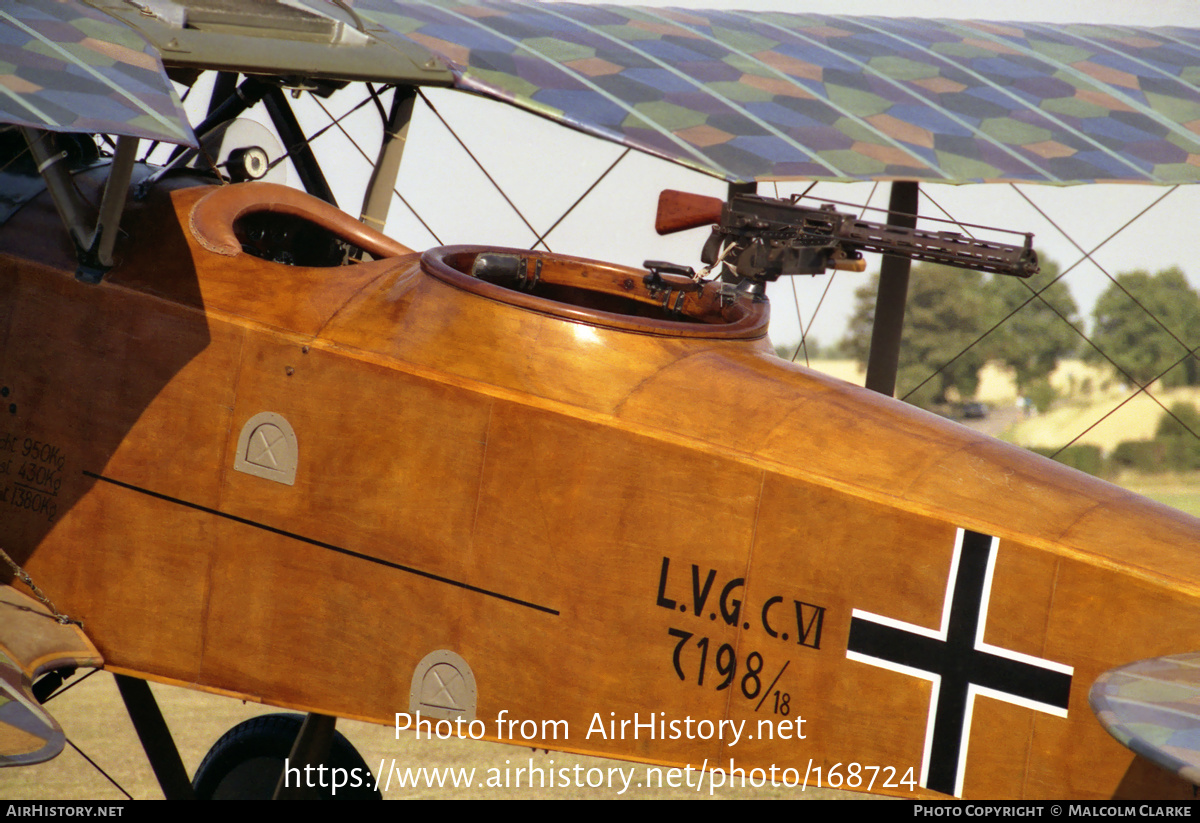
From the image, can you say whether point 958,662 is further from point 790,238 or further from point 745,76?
point 745,76

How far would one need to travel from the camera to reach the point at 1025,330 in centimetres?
5897

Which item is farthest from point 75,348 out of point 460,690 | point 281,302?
point 460,690

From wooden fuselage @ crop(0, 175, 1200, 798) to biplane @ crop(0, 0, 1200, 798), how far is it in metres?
0.01

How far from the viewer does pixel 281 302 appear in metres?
4.59

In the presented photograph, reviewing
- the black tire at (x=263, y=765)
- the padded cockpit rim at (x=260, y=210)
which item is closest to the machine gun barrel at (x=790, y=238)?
the padded cockpit rim at (x=260, y=210)

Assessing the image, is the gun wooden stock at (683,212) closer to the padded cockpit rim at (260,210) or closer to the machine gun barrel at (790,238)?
the machine gun barrel at (790,238)

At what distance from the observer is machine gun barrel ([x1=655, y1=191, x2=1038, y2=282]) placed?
15.6 feet

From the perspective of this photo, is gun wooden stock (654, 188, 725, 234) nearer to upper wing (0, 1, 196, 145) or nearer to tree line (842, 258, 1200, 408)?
upper wing (0, 1, 196, 145)

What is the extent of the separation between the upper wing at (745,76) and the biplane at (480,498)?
5cm

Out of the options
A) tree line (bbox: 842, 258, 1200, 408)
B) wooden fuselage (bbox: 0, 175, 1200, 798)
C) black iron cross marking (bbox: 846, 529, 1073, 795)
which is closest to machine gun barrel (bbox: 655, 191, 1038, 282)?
wooden fuselage (bbox: 0, 175, 1200, 798)

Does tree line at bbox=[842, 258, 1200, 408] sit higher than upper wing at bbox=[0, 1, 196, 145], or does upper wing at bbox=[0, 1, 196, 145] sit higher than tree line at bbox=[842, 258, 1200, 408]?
tree line at bbox=[842, 258, 1200, 408]

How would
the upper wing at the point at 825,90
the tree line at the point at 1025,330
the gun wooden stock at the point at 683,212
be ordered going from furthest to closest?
the tree line at the point at 1025,330, the upper wing at the point at 825,90, the gun wooden stock at the point at 683,212

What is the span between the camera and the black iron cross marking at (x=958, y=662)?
11.9ft

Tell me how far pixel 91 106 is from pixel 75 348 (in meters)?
1.10
